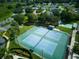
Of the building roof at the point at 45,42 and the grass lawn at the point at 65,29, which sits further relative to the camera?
the grass lawn at the point at 65,29

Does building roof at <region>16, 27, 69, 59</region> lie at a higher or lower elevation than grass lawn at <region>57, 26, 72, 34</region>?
higher

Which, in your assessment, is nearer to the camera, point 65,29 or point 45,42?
point 45,42

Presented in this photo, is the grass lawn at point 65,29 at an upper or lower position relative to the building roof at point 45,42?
lower

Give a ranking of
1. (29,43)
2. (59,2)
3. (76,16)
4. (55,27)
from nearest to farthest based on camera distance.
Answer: (29,43) < (55,27) < (76,16) < (59,2)

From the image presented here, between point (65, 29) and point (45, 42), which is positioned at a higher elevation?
point (45, 42)

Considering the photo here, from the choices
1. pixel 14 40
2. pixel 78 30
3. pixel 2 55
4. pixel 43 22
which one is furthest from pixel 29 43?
pixel 43 22

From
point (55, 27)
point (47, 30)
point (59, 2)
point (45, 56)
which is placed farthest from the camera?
point (59, 2)

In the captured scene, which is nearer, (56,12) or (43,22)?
(43,22)

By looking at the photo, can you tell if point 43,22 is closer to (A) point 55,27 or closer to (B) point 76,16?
(A) point 55,27
